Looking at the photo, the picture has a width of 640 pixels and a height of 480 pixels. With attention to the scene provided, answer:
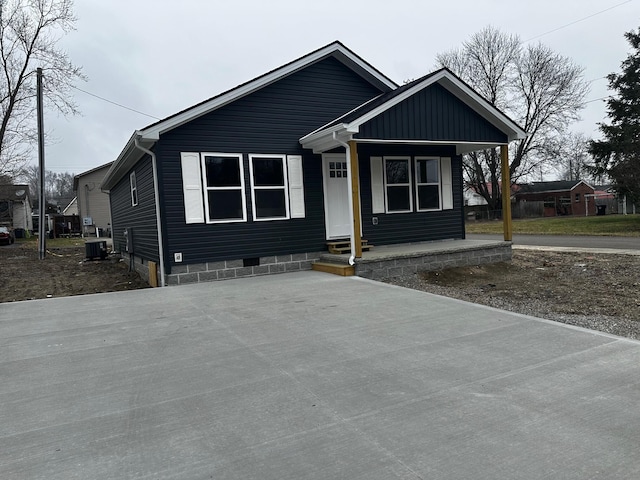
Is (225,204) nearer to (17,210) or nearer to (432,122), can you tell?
(432,122)

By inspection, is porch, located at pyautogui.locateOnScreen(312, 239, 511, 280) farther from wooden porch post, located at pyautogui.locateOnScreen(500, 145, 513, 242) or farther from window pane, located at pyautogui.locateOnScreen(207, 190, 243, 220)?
window pane, located at pyautogui.locateOnScreen(207, 190, 243, 220)

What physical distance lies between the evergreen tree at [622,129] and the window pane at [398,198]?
1653 centimetres

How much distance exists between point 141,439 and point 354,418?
1369 millimetres

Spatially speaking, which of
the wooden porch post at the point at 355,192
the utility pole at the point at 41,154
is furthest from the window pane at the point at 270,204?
the utility pole at the point at 41,154

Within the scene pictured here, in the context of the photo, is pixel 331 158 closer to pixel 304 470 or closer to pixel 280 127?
pixel 280 127

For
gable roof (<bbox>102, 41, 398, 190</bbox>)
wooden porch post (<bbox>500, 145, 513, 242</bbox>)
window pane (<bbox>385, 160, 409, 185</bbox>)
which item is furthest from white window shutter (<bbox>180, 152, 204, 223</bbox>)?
wooden porch post (<bbox>500, 145, 513, 242</bbox>)

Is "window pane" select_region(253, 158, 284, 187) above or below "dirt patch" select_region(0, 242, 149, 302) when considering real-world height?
above

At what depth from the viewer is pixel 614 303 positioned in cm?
639

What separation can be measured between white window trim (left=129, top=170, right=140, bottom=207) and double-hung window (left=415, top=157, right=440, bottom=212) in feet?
24.1

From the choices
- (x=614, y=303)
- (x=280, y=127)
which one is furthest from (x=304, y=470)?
(x=280, y=127)

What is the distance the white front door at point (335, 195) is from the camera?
1055 centimetres

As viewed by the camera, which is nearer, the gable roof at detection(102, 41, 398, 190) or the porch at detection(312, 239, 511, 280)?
the gable roof at detection(102, 41, 398, 190)

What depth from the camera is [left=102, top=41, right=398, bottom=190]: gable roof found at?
8461 millimetres

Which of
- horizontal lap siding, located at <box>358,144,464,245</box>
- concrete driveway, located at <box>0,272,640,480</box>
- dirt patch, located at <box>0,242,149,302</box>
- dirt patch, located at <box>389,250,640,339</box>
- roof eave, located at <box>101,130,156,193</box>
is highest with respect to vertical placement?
roof eave, located at <box>101,130,156,193</box>
